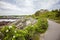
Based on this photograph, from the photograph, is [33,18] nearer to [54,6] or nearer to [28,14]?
[28,14]

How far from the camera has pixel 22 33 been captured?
10.8ft

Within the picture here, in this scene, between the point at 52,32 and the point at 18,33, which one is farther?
the point at 52,32

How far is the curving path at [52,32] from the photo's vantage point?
3471mm

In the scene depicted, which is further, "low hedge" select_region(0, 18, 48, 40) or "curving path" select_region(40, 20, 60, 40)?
"curving path" select_region(40, 20, 60, 40)

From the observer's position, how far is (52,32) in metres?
3.51

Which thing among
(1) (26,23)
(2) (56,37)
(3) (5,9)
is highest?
(3) (5,9)

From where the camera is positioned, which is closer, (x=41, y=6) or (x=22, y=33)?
(x=22, y=33)

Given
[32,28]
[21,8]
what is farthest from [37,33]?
[21,8]

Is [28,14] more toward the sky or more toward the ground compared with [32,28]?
more toward the sky

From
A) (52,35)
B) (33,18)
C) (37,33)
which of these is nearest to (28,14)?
(33,18)

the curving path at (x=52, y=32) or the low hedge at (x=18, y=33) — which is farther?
the curving path at (x=52, y=32)

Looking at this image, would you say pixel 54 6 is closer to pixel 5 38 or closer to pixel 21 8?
pixel 21 8

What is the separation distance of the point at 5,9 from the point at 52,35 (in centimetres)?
118

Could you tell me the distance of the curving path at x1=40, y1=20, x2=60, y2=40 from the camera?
347 centimetres
